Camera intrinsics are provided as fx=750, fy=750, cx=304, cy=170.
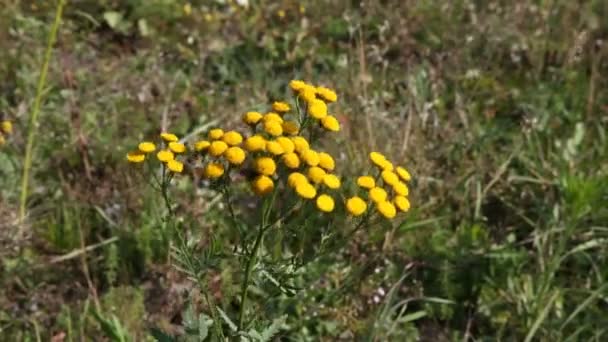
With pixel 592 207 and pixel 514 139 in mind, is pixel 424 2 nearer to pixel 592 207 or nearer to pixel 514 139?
pixel 514 139

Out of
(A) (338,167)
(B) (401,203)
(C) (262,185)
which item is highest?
(C) (262,185)

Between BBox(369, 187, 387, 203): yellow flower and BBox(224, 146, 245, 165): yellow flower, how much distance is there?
288mm

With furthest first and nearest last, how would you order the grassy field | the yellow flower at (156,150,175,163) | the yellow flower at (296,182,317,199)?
the grassy field
the yellow flower at (156,150,175,163)
the yellow flower at (296,182,317,199)

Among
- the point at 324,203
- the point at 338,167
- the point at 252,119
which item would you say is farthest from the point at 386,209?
the point at 338,167

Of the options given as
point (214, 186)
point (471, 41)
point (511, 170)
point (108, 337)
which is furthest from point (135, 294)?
point (471, 41)

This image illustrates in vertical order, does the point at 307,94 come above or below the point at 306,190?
above

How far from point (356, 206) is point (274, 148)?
0.70 ft

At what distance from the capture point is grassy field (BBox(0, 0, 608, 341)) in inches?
99.3

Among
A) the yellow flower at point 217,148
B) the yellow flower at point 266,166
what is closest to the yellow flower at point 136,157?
the yellow flower at point 217,148

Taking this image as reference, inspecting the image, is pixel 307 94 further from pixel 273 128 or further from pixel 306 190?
pixel 306 190

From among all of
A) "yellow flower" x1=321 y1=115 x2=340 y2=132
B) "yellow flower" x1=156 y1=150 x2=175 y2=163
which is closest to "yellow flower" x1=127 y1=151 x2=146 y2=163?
"yellow flower" x1=156 y1=150 x2=175 y2=163

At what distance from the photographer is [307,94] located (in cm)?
166

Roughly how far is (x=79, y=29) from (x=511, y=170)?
7.75ft

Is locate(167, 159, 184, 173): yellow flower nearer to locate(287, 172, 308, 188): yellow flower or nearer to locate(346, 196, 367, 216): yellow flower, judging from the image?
locate(287, 172, 308, 188): yellow flower
